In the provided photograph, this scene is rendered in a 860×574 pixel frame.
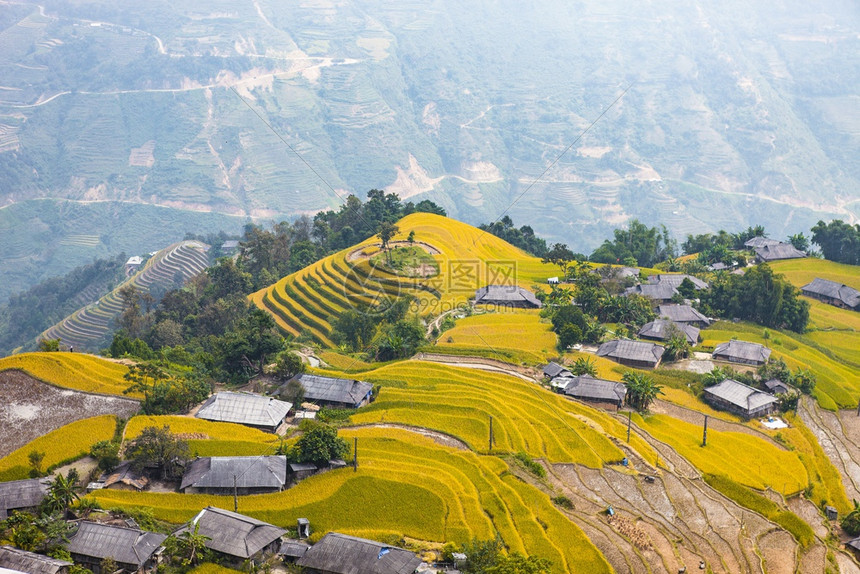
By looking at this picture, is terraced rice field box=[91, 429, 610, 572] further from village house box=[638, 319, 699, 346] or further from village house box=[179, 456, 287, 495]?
village house box=[638, 319, 699, 346]

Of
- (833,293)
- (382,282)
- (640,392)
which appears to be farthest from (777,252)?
(640,392)

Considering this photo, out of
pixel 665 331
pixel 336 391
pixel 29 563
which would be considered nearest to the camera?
pixel 29 563

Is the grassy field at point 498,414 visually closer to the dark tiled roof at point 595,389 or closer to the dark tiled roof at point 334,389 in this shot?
the dark tiled roof at point 334,389

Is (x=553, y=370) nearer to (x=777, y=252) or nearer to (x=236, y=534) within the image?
(x=236, y=534)

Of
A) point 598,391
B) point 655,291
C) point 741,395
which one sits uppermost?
A: point 655,291

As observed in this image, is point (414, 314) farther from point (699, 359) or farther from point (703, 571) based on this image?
point (703, 571)
